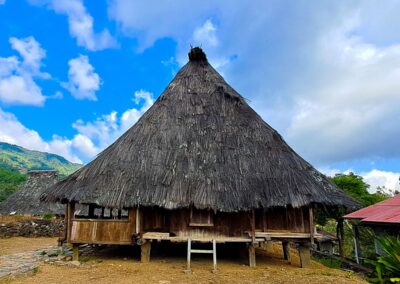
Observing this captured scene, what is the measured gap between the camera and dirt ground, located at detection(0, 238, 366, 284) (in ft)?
30.3

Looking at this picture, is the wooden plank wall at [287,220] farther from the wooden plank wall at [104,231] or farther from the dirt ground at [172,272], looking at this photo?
the wooden plank wall at [104,231]

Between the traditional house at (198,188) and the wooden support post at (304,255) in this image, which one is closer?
the traditional house at (198,188)

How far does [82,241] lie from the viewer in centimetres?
1126

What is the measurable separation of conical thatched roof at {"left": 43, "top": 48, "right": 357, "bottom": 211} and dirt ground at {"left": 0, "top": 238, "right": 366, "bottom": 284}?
2038 mm

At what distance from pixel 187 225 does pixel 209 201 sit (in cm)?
164

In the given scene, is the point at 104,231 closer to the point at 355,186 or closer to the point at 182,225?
the point at 182,225

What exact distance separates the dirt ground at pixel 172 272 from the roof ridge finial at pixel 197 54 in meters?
9.02

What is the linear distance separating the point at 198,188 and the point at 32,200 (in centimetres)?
2401

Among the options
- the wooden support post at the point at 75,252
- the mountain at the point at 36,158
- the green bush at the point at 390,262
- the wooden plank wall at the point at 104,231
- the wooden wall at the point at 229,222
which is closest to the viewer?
the green bush at the point at 390,262

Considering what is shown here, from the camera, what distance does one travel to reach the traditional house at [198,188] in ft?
35.4

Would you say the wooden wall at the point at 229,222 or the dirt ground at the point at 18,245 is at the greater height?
the wooden wall at the point at 229,222

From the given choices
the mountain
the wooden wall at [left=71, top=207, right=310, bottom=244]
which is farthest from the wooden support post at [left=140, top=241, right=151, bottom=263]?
the mountain

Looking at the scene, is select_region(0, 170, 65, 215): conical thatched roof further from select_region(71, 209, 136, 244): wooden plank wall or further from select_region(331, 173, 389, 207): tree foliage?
select_region(331, 173, 389, 207): tree foliage

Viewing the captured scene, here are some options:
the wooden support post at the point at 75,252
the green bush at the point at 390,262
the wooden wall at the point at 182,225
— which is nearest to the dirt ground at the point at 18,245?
the wooden support post at the point at 75,252
